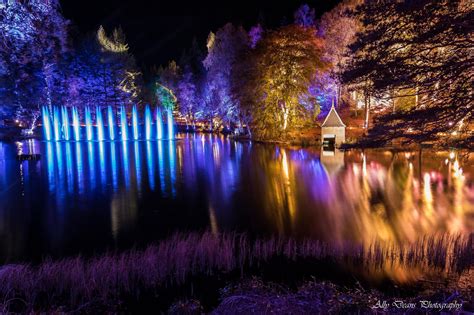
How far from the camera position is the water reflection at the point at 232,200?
9695mm

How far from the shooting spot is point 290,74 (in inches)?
1379

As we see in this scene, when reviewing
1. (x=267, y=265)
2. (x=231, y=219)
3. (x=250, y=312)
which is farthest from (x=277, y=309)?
(x=231, y=219)

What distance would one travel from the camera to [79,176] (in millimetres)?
18594

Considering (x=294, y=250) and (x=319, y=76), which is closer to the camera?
(x=294, y=250)

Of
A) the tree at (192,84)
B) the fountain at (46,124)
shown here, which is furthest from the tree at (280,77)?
the fountain at (46,124)

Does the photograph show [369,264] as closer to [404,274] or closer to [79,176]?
[404,274]

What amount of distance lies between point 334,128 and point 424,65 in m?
23.6

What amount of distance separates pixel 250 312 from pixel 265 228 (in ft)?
18.2

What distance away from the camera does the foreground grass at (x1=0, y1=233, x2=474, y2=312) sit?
616 cm

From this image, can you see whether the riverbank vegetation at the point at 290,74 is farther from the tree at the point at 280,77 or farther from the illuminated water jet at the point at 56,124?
the illuminated water jet at the point at 56,124

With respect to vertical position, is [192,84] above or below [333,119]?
above

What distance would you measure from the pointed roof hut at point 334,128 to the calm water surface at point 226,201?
7.04 m

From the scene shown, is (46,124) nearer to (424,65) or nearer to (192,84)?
(192,84)

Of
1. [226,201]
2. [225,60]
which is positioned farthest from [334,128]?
[225,60]
